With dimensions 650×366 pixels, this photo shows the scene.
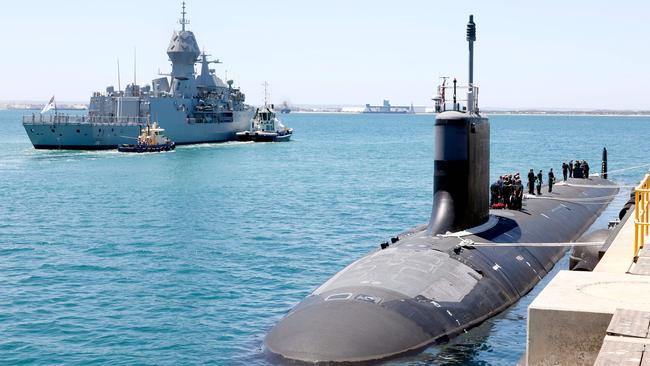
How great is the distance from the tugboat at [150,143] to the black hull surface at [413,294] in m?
74.5

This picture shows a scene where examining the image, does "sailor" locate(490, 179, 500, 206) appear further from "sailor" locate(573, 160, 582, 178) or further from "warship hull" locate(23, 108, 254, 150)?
"warship hull" locate(23, 108, 254, 150)

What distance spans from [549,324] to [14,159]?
8827 cm

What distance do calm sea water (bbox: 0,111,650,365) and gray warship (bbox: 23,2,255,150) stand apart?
1828 cm

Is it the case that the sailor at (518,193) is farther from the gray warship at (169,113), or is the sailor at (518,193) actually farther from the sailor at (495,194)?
the gray warship at (169,113)

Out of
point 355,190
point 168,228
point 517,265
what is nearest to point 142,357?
point 517,265

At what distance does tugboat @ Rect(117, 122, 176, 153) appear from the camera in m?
97.2

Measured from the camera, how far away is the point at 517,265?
24734mm

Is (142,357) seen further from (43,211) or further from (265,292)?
(43,211)

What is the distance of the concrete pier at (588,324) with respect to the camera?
10.6 m

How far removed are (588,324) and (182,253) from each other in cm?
2627

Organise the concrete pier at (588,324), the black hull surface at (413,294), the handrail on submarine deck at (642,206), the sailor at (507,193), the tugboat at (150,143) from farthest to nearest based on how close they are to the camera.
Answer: the tugboat at (150,143), the sailor at (507,193), the handrail on submarine deck at (642,206), the black hull surface at (413,294), the concrete pier at (588,324)

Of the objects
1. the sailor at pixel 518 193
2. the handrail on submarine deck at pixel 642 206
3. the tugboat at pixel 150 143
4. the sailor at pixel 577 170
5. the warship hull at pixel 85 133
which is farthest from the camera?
the warship hull at pixel 85 133

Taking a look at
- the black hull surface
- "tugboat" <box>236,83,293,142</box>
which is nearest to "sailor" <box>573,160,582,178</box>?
the black hull surface

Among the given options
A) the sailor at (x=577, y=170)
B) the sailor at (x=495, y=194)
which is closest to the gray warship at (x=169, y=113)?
the sailor at (x=577, y=170)
